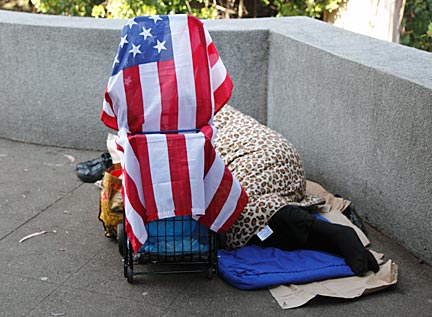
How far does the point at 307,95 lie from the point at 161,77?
174cm

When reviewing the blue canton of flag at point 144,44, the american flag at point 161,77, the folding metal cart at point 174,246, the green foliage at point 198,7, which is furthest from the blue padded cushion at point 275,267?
the green foliage at point 198,7

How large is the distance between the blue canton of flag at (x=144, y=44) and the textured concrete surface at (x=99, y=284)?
3.82ft

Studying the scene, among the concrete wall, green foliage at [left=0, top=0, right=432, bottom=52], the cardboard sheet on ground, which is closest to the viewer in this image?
the cardboard sheet on ground

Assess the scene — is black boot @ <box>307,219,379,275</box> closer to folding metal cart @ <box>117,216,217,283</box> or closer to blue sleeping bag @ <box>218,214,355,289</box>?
blue sleeping bag @ <box>218,214,355,289</box>

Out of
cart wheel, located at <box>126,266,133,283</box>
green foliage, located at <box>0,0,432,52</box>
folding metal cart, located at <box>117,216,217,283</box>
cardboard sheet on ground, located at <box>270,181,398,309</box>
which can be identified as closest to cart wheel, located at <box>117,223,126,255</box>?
folding metal cart, located at <box>117,216,217,283</box>

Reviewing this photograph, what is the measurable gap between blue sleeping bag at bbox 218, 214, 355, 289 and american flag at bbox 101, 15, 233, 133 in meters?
0.84

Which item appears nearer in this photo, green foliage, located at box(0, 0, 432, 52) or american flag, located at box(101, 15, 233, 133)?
american flag, located at box(101, 15, 233, 133)

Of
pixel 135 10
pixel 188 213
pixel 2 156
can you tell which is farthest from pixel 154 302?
pixel 135 10

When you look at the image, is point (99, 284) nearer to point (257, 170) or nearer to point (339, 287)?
point (257, 170)

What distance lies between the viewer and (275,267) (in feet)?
13.9

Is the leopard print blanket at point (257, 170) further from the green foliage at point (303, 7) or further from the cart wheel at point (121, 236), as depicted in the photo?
the green foliage at point (303, 7)

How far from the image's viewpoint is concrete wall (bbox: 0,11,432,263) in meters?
4.41

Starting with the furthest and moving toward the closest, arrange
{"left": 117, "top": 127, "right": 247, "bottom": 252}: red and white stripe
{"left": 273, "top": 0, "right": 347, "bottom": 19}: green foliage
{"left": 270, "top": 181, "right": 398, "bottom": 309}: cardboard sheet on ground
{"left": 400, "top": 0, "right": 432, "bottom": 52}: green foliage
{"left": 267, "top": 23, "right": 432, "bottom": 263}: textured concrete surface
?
1. {"left": 400, "top": 0, "right": 432, "bottom": 52}: green foliage
2. {"left": 273, "top": 0, "right": 347, "bottom": 19}: green foliage
3. {"left": 267, "top": 23, "right": 432, "bottom": 263}: textured concrete surface
4. {"left": 270, "top": 181, "right": 398, "bottom": 309}: cardboard sheet on ground
5. {"left": 117, "top": 127, "right": 247, "bottom": 252}: red and white stripe

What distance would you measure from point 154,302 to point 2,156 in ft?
8.78
